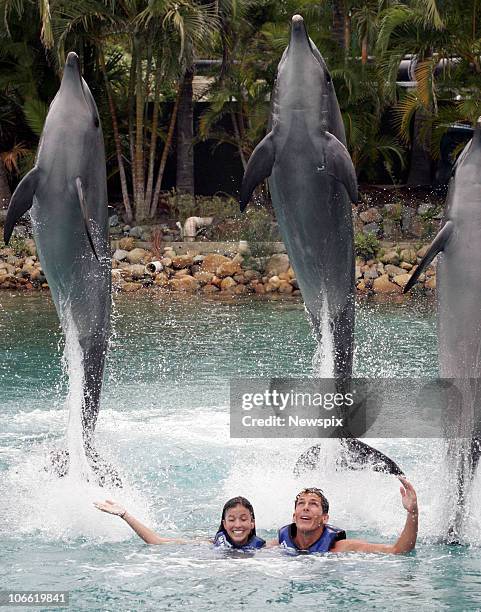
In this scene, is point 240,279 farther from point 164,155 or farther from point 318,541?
point 318,541

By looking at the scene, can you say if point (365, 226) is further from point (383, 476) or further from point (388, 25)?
point (383, 476)

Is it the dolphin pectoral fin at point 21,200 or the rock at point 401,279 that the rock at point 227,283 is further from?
the dolphin pectoral fin at point 21,200

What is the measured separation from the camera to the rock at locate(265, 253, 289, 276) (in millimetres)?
21969

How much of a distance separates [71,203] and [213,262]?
14913 millimetres

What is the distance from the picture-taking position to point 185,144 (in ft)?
83.0

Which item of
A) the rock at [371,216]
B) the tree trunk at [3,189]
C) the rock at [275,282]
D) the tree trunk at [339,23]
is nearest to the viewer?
the rock at [275,282]

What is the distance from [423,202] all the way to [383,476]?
1624cm

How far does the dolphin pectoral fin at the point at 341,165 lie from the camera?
7.18m

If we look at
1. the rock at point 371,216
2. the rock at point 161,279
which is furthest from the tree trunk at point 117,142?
the rock at point 371,216

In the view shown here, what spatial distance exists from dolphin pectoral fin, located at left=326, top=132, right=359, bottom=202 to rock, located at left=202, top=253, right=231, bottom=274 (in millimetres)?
14856

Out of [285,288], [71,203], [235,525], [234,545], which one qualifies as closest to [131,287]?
[285,288]

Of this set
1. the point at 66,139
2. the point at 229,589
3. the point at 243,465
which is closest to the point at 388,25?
the point at 243,465

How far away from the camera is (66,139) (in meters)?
7.52

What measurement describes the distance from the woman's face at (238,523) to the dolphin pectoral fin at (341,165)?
1.89 m
